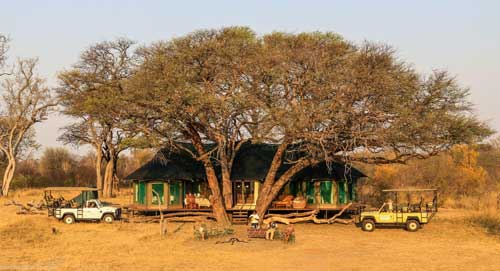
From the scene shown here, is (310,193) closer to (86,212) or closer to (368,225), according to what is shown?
(368,225)

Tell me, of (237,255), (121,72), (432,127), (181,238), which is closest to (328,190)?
(432,127)

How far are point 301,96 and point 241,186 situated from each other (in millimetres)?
9887

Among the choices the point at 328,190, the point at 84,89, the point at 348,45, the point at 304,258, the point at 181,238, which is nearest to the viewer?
the point at 304,258

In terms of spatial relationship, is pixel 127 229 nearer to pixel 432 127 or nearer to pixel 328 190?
pixel 328 190

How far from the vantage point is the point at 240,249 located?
2148cm

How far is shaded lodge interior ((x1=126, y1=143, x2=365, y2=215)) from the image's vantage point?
32.3 m

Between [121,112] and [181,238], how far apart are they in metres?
7.80

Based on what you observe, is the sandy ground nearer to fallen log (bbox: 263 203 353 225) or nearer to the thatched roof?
fallen log (bbox: 263 203 353 225)

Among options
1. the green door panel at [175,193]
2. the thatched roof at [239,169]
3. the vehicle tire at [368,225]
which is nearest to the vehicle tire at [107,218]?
the thatched roof at [239,169]

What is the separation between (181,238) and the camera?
24.7 metres

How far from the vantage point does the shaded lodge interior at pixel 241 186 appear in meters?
32.3

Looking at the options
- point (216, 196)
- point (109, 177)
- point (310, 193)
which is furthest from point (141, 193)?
point (109, 177)

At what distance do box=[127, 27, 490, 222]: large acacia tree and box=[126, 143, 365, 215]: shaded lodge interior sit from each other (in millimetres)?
3837

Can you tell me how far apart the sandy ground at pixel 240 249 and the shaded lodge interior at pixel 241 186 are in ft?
10.4
